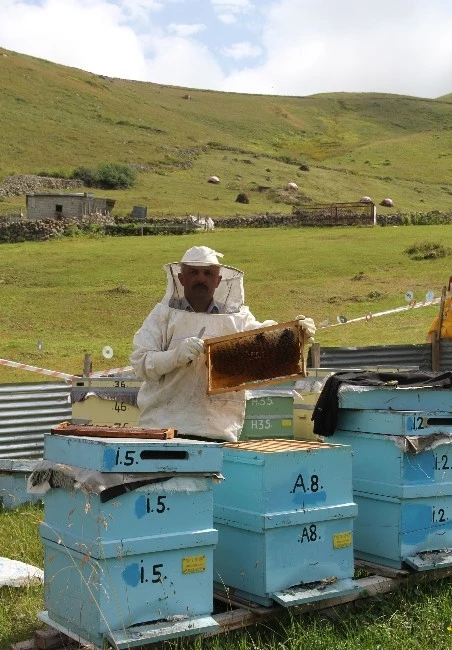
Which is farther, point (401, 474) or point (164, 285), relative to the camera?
point (164, 285)

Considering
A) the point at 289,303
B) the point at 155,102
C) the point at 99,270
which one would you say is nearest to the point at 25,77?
the point at 155,102

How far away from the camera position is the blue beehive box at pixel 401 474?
5703 millimetres

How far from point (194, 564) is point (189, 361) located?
1515 mm

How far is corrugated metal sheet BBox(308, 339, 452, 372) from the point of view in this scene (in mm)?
14999

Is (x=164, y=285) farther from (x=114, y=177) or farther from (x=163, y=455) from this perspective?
(x=114, y=177)

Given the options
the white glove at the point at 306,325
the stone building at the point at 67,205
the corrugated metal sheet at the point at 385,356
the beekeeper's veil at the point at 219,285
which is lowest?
the corrugated metal sheet at the point at 385,356

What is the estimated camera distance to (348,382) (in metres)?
6.07

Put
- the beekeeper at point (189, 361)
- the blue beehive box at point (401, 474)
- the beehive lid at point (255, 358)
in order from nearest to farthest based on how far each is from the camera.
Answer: the blue beehive box at point (401, 474)
the beehive lid at point (255, 358)
the beekeeper at point (189, 361)

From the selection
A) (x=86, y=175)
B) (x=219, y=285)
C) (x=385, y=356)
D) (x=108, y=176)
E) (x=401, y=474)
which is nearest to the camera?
(x=401, y=474)

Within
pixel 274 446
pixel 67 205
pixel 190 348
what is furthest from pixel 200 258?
pixel 67 205

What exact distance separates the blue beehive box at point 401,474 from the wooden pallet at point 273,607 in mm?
109

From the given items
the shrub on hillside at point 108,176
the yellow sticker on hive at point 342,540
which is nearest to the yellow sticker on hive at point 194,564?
the yellow sticker on hive at point 342,540

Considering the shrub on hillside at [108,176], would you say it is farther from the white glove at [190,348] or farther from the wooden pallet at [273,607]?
the wooden pallet at [273,607]

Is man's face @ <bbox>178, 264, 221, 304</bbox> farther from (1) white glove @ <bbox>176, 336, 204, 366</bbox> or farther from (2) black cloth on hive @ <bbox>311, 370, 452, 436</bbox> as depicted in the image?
(2) black cloth on hive @ <bbox>311, 370, 452, 436</bbox>
